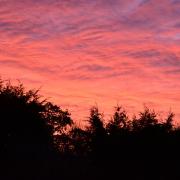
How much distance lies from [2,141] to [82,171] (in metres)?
6.82

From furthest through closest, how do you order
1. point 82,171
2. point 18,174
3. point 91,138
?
point 91,138 < point 82,171 < point 18,174

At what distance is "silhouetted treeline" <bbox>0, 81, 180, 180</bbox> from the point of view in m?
41.5

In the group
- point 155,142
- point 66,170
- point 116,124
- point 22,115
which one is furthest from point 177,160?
point 22,115

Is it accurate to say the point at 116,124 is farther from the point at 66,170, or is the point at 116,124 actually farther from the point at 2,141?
the point at 2,141

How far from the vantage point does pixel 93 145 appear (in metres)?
46.1

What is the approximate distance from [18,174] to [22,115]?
731 cm

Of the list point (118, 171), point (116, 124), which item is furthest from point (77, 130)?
point (118, 171)

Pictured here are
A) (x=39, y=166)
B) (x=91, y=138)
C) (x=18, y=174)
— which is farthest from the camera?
(x=91, y=138)

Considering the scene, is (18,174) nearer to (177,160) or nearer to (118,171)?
(118,171)

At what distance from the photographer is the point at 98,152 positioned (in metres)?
45.2

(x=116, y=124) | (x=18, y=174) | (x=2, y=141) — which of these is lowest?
(x=18, y=174)

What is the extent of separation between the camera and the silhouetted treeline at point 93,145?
41.5 m

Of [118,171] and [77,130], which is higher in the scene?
[77,130]

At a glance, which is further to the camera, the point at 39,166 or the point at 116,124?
the point at 116,124
